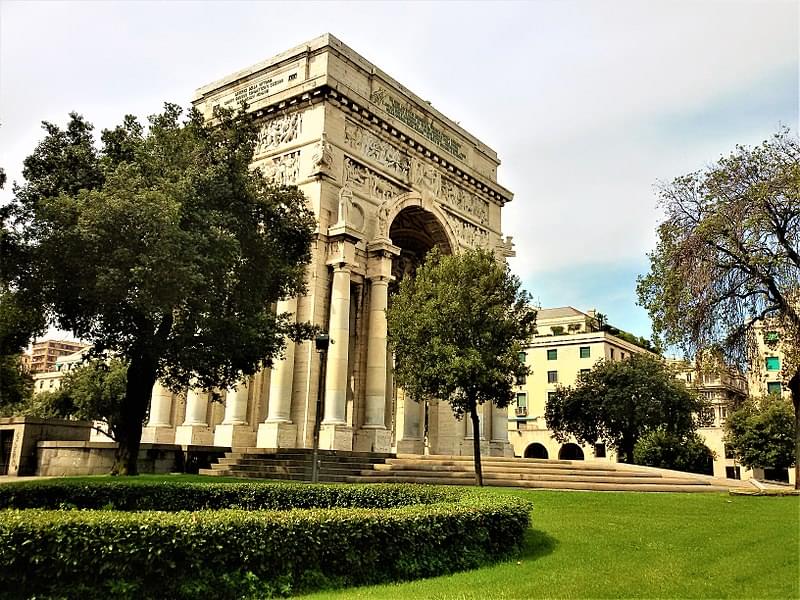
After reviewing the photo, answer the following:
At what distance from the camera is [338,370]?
2762cm

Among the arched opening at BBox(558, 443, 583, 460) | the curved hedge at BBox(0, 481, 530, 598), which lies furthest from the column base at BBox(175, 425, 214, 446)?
the arched opening at BBox(558, 443, 583, 460)

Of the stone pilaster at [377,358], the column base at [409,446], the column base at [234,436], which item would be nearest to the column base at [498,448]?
the column base at [409,446]

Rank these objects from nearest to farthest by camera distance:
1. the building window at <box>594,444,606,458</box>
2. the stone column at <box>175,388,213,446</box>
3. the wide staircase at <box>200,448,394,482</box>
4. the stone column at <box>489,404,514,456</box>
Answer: the wide staircase at <box>200,448,394,482</box>
the stone column at <box>175,388,213,446</box>
the stone column at <box>489,404,514,456</box>
the building window at <box>594,444,606,458</box>

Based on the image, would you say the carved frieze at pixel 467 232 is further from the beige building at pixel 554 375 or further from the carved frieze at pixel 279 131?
the beige building at pixel 554 375

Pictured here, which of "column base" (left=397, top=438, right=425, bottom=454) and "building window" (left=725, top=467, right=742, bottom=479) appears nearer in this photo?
"column base" (left=397, top=438, right=425, bottom=454)

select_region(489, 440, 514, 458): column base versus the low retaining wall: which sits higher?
select_region(489, 440, 514, 458): column base

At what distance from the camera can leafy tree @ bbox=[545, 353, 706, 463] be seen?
43.8 m

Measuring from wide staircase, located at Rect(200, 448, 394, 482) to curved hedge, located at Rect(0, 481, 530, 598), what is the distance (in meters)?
13.5

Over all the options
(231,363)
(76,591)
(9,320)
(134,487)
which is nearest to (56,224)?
(9,320)

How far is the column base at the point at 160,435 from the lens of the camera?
30.8 m

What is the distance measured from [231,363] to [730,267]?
15301mm

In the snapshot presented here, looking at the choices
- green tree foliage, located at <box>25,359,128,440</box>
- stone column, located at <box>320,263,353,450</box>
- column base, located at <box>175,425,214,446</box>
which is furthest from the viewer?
green tree foliage, located at <box>25,359,128,440</box>

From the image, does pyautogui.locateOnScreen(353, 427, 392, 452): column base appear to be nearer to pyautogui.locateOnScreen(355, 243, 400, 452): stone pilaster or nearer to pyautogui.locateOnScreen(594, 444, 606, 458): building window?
pyautogui.locateOnScreen(355, 243, 400, 452): stone pilaster

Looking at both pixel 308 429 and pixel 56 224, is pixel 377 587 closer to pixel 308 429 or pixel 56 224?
pixel 56 224
